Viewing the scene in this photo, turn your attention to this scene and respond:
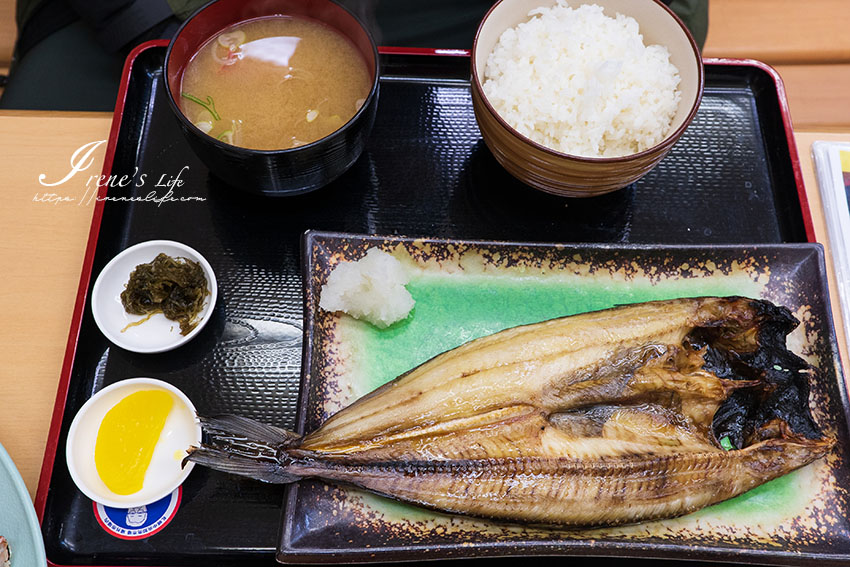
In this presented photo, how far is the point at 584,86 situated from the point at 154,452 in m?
1.70

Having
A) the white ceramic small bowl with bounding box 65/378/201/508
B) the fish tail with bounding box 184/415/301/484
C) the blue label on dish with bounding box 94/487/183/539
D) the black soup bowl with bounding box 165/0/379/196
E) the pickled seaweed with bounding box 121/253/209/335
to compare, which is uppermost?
the black soup bowl with bounding box 165/0/379/196

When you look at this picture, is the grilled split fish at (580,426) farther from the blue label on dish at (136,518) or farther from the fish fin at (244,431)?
the blue label on dish at (136,518)

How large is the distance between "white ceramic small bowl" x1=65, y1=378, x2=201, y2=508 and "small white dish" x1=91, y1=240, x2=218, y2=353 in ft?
0.47

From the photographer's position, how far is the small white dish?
6.20ft

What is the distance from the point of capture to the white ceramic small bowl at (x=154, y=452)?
170cm

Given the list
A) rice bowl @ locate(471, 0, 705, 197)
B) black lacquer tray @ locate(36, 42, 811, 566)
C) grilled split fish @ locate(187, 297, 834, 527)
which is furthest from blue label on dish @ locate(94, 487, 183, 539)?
rice bowl @ locate(471, 0, 705, 197)

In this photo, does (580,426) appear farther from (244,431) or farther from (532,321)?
(244,431)

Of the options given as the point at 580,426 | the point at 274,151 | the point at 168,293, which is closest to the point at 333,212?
the point at 274,151

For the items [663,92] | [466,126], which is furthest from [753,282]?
[466,126]

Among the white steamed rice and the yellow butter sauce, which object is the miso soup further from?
the yellow butter sauce

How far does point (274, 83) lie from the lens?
2.01 meters

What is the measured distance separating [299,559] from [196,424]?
0.50 m

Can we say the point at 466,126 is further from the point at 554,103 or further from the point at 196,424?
the point at 196,424

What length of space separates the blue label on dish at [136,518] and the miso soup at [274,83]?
3.60 ft
